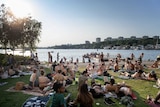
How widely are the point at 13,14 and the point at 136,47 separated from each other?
426 ft

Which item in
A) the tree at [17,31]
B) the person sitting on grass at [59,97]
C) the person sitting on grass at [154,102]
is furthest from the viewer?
the tree at [17,31]

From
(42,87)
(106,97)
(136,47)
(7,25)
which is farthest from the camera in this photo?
(136,47)

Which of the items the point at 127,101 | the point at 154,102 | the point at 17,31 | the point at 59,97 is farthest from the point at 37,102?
the point at 17,31

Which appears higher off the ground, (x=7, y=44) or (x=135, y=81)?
(x=7, y=44)

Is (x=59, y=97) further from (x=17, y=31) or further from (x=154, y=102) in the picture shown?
(x=17, y=31)

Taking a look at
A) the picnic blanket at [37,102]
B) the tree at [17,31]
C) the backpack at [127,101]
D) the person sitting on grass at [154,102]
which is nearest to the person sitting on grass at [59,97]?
the picnic blanket at [37,102]

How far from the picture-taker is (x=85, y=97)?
5.96 meters

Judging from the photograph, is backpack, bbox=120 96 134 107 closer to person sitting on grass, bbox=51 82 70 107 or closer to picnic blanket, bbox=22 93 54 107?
picnic blanket, bbox=22 93 54 107

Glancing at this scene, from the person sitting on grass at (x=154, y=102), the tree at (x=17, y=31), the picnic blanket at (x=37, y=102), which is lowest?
the person sitting on grass at (x=154, y=102)

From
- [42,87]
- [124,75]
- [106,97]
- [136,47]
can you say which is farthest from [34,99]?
[136,47]

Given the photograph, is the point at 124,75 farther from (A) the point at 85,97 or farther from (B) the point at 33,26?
(B) the point at 33,26

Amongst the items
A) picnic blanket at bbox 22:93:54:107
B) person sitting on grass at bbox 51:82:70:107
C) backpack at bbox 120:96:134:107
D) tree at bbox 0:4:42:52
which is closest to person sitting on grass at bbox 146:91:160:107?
backpack at bbox 120:96:134:107

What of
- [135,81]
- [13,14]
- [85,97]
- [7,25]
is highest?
[13,14]

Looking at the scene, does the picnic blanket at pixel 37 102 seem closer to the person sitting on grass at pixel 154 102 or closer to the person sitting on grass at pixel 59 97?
the person sitting on grass at pixel 59 97
